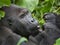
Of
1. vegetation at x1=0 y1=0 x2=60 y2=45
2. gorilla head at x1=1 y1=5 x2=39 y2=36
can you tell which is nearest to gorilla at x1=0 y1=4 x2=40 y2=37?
gorilla head at x1=1 y1=5 x2=39 y2=36

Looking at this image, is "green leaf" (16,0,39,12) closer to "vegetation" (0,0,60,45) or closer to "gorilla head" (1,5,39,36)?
"vegetation" (0,0,60,45)

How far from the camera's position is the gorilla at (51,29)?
1456mm

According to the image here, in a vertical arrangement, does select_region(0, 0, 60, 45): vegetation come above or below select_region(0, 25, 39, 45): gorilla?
above

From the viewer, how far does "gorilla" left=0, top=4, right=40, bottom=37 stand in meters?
1.53

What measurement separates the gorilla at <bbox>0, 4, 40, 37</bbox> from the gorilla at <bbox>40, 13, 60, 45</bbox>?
79 mm

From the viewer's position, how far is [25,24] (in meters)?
1.54

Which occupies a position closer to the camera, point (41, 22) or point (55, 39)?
point (55, 39)

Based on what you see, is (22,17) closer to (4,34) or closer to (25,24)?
(25,24)

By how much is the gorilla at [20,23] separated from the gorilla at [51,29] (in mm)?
79

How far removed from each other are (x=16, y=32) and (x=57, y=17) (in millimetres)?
287

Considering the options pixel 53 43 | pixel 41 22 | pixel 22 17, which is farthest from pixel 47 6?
pixel 53 43

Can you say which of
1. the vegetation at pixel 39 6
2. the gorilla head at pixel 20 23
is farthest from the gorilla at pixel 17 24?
the vegetation at pixel 39 6

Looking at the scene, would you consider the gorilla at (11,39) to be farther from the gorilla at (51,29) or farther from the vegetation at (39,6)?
the vegetation at (39,6)

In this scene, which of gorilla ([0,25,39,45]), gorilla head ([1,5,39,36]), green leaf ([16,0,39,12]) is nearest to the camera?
gorilla ([0,25,39,45])
